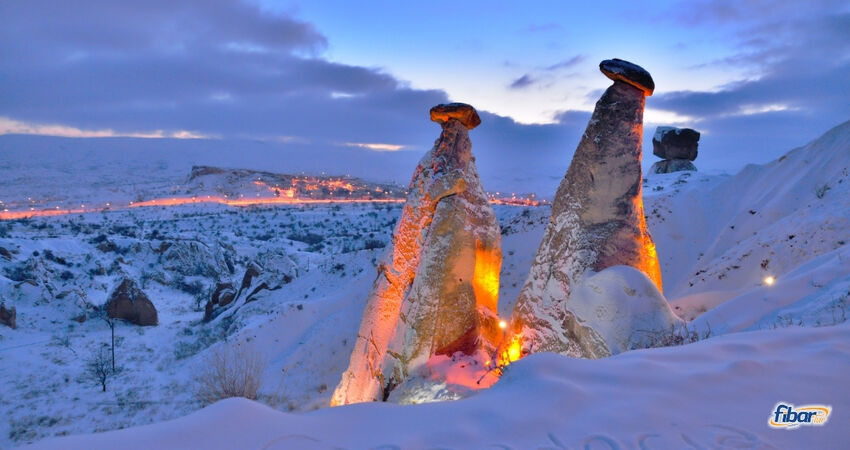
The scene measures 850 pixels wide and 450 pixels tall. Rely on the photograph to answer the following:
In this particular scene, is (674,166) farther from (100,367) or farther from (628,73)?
(100,367)

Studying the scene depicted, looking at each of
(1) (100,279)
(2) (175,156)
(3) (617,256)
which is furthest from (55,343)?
(2) (175,156)

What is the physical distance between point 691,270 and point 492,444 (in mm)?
11935

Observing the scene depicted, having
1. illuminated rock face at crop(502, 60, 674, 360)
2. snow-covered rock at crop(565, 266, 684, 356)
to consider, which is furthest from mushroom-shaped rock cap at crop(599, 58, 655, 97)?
snow-covered rock at crop(565, 266, 684, 356)

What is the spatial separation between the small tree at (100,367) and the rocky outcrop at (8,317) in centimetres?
353

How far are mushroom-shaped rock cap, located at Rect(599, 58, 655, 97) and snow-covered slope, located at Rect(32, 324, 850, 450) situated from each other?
4530mm

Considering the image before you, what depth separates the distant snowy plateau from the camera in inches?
93.4

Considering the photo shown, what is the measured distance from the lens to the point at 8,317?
14625 millimetres

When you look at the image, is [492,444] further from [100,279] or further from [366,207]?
[366,207]

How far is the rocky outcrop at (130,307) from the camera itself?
16.4 meters

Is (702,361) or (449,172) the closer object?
(702,361)

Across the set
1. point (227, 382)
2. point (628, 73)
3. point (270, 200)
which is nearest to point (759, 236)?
point (628, 73)

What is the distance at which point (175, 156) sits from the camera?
123m

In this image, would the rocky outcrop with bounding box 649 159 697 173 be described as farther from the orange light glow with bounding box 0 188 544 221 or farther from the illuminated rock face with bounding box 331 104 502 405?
the illuminated rock face with bounding box 331 104 502 405

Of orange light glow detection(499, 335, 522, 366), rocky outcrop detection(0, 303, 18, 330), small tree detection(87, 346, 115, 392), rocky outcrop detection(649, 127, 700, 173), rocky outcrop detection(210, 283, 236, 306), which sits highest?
rocky outcrop detection(649, 127, 700, 173)
